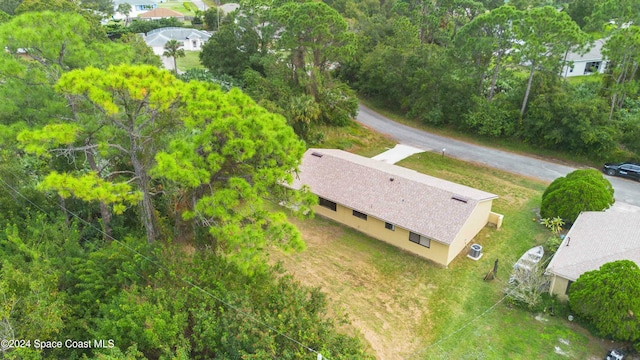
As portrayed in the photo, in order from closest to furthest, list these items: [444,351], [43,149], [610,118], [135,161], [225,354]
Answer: [225,354] < [43,149] < [135,161] < [444,351] < [610,118]

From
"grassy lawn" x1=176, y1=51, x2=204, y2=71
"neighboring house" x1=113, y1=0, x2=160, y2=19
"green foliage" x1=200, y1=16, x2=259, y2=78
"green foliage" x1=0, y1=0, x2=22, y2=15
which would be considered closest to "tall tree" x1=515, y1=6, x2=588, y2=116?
"green foliage" x1=200, y1=16, x2=259, y2=78

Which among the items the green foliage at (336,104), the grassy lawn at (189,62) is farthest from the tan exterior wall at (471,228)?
the grassy lawn at (189,62)

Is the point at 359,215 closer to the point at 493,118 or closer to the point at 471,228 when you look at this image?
the point at 471,228

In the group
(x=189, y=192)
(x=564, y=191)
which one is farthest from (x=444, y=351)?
(x=564, y=191)

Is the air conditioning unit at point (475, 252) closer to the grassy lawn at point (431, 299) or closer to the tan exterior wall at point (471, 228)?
the grassy lawn at point (431, 299)

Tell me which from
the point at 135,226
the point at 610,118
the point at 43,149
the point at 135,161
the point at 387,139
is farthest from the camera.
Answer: the point at 387,139

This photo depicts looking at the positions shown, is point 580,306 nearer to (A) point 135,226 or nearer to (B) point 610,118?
(A) point 135,226

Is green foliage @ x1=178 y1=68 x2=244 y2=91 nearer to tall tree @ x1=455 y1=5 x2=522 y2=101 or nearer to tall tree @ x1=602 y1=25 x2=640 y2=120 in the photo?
tall tree @ x1=455 y1=5 x2=522 y2=101
